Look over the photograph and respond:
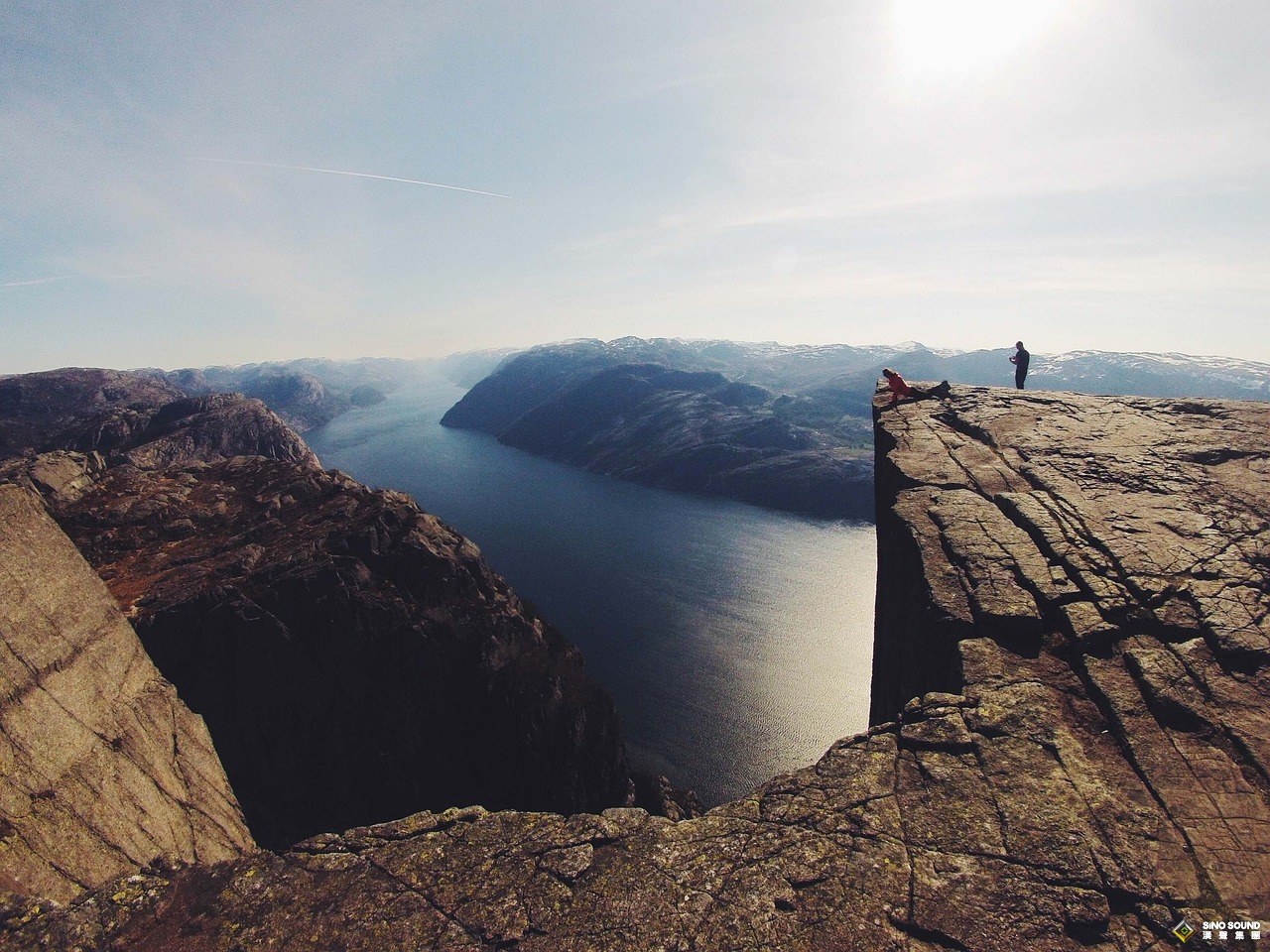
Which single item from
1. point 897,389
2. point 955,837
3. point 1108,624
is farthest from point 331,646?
point 1108,624

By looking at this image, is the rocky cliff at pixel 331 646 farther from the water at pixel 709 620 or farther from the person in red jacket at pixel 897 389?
the person in red jacket at pixel 897 389

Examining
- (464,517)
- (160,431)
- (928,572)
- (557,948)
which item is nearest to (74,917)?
(557,948)

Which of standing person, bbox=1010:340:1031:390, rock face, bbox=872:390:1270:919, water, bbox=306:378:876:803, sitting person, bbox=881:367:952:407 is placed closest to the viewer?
rock face, bbox=872:390:1270:919

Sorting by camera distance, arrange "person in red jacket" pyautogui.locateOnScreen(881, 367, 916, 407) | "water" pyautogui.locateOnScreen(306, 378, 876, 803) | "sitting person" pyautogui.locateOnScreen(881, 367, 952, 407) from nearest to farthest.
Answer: "sitting person" pyautogui.locateOnScreen(881, 367, 952, 407)
"person in red jacket" pyautogui.locateOnScreen(881, 367, 916, 407)
"water" pyautogui.locateOnScreen(306, 378, 876, 803)

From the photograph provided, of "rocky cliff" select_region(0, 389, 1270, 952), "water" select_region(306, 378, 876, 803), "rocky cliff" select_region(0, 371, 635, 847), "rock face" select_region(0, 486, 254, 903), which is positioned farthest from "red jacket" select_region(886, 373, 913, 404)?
"water" select_region(306, 378, 876, 803)

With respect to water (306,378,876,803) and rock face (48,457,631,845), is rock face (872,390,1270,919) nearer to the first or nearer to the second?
rock face (48,457,631,845)

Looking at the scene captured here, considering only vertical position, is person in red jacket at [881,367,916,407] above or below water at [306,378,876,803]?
above

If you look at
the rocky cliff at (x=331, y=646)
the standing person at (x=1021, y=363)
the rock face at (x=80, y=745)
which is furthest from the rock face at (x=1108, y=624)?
the rocky cliff at (x=331, y=646)
